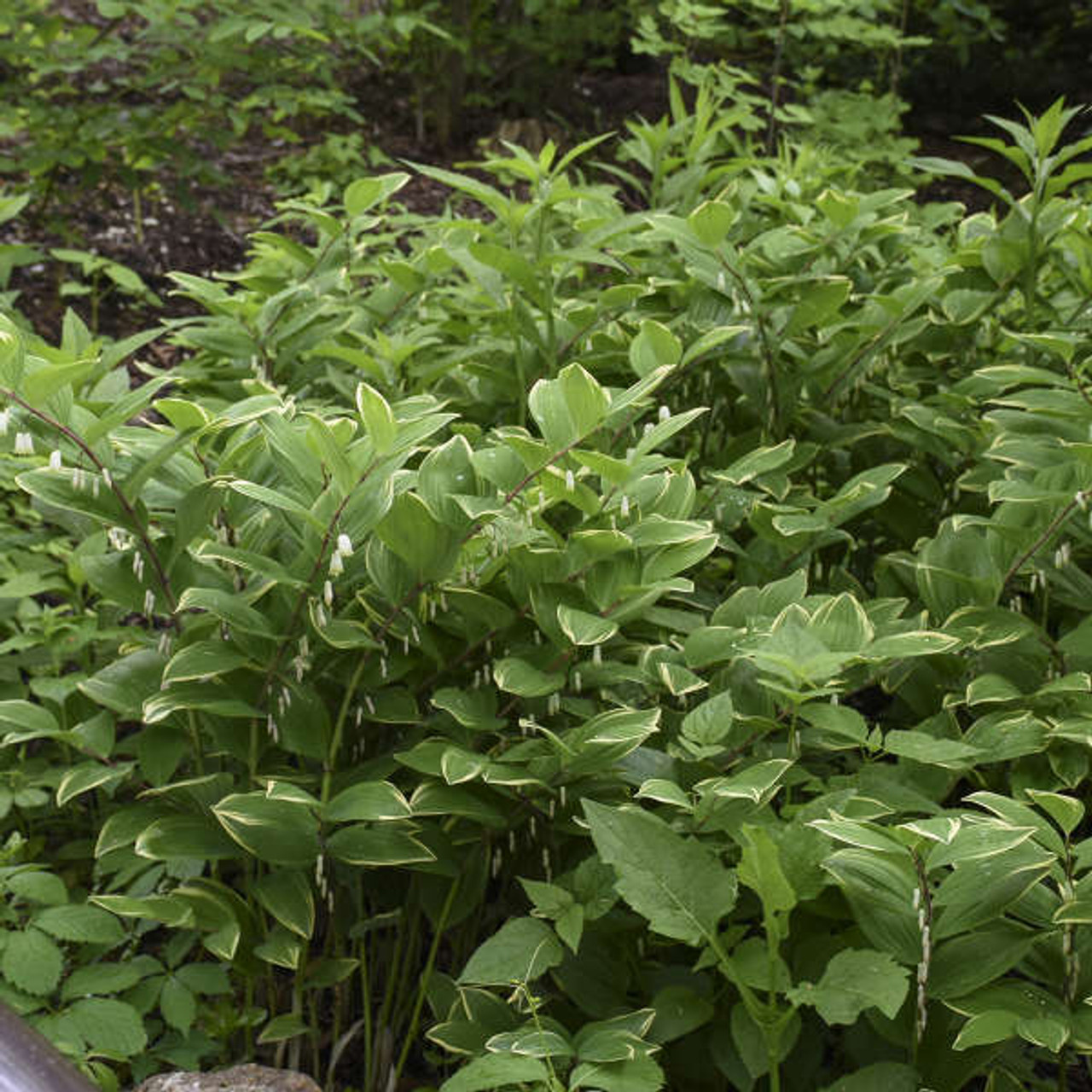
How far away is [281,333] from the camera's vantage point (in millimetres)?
2389

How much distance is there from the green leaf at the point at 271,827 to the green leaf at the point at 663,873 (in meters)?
0.39

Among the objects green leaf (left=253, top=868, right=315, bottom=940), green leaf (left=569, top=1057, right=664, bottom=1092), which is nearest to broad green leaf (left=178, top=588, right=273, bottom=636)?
green leaf (left=253, top=868, right=315, bottom=940)

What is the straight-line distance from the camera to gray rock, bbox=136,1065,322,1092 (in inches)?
63.2

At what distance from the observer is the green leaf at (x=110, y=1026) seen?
69.4 inches

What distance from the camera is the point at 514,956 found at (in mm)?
1562

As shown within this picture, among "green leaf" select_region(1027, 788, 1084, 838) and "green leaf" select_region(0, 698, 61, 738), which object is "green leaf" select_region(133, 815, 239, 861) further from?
"green leaf" select_region(1027, 788, 1084, 838)

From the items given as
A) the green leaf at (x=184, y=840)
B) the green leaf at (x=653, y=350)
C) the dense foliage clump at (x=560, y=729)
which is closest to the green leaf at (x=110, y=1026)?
the dense foliage clump at (x=560, y=729)

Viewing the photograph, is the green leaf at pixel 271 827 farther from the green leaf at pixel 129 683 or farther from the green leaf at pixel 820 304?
the green leaf at pixel 820 304

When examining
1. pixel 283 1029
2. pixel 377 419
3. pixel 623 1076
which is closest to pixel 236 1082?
pixel 283 1029

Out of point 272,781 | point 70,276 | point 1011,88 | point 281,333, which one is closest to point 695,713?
point 272,781

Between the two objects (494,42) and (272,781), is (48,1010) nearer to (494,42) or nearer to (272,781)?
(272,781)

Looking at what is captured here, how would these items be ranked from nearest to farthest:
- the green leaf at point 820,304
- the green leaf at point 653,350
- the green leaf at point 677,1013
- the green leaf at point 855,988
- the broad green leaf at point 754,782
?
1. the green leaf at point 855,988
2. the broad green leaf at point 754,782
3. the green leaf at point 677,1013
4. the green leaf at point 653,350
5. the green leaf at point 820,304

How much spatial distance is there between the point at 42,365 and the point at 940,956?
54.6 inches

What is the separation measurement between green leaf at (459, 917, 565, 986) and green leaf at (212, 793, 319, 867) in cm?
27
